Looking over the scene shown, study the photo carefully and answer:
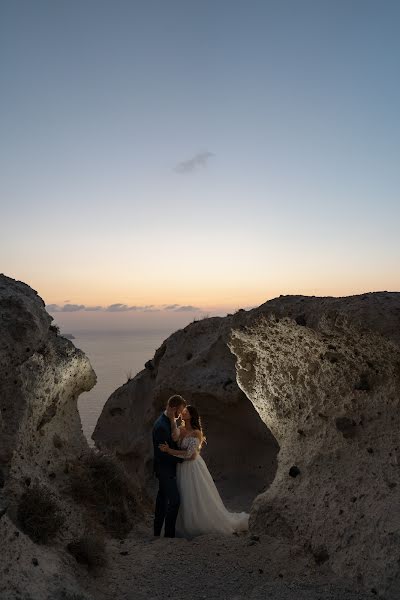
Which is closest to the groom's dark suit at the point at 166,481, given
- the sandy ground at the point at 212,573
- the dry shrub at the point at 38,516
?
the sandy ground at the point at 212,573

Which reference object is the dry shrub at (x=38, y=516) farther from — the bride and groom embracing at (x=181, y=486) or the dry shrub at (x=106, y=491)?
the bride and groom embracing at (x=181, y=486)

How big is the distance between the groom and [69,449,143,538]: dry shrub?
611mm

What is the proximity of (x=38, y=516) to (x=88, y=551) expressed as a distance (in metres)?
0.72

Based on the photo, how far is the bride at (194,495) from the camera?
7.44 meters

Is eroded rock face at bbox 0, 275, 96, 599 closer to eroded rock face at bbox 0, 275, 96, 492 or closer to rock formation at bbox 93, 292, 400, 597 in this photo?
eroded rock face at bbox 0, 275, 96, 492

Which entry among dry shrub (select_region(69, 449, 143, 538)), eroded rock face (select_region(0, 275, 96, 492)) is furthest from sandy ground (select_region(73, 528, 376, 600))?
eroded rock face (select_region(0, 275, 96, 492))

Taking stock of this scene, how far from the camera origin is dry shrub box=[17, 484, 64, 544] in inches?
228

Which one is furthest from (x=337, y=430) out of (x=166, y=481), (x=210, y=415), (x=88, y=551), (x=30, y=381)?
(x=210, y=415)

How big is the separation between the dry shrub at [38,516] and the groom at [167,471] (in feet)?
5.63

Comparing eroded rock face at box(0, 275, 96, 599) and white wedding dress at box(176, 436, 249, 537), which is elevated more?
eroded rock face at box(0, 275, 96, 599)

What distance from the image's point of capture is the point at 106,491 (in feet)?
26.0

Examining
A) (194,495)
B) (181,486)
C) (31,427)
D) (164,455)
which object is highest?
(31,427)

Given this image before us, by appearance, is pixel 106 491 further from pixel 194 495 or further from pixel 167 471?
pixel 194 495

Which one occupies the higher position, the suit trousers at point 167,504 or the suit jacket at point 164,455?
the suit jacket at point 164,455
